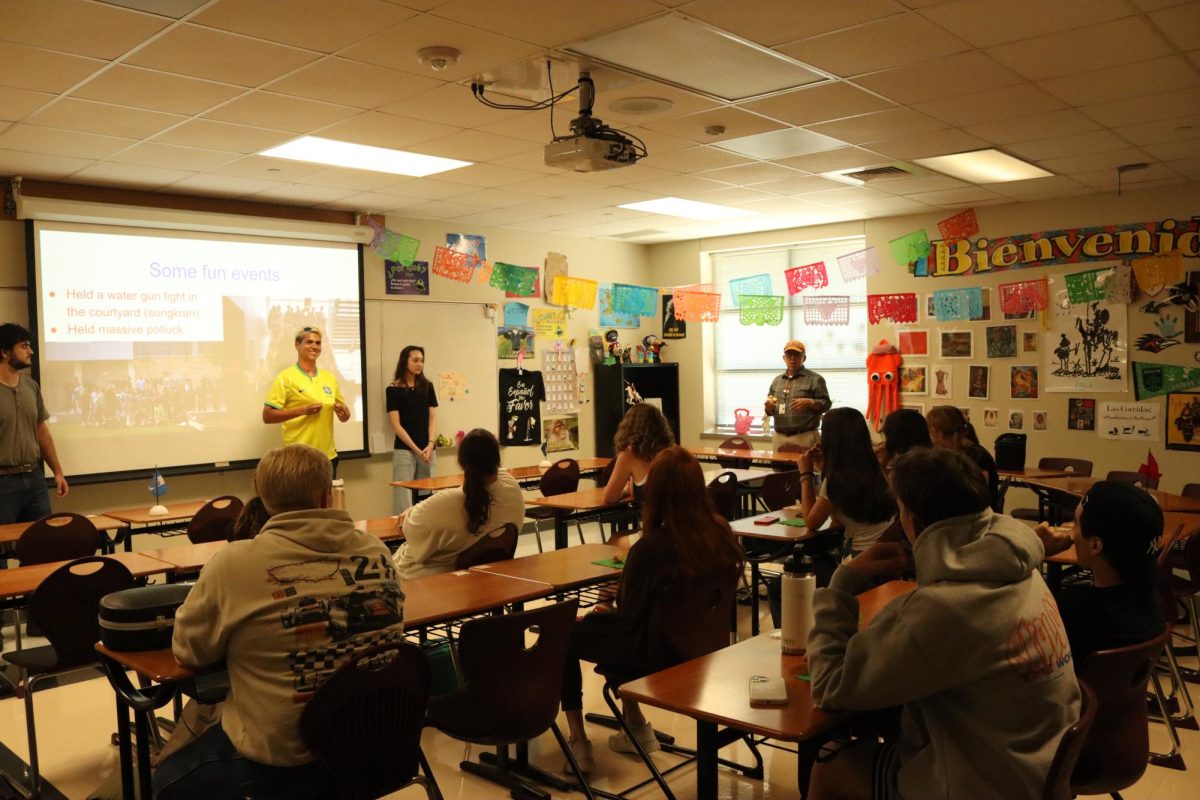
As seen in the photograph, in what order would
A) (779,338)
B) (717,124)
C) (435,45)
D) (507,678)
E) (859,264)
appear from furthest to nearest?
(779,338) → (859,264) → (717,124) → (435,45) → (507,678)

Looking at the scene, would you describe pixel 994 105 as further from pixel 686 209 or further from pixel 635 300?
pixel 635 300

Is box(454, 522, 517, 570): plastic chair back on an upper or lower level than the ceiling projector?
lower

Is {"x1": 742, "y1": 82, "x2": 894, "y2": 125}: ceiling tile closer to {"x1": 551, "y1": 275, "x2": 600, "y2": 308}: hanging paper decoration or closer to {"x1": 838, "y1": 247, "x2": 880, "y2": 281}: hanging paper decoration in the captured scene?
{"x1": 838, "y1": 247, "x2": 880, "y2": 281}: hanging paper decoration

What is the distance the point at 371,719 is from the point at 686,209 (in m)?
6.39

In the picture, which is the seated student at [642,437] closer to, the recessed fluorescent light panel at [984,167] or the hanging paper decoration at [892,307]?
the recessed fluorescent light panel at [984,167]

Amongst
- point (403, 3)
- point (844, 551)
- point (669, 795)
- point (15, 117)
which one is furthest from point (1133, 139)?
point (15, 117)

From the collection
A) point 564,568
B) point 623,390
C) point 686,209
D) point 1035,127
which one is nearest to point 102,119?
point 564,568

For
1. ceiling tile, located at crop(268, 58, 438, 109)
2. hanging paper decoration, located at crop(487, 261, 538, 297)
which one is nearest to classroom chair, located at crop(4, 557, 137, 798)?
ceiling tile, located at crop(268, 58, 438, 109)

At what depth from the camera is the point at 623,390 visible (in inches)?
376

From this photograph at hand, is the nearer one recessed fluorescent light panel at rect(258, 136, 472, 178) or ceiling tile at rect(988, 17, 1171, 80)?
ceiling tile at rect(988, 17, 1171, 80)

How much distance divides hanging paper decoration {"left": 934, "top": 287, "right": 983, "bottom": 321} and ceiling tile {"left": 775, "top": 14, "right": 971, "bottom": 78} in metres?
4.44

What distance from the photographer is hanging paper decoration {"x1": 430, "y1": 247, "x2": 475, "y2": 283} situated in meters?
8.28

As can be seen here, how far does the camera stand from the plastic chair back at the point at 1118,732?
2316 millimetres

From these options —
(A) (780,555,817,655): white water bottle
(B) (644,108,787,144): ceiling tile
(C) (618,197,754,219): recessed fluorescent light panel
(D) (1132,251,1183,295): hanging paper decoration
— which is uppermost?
(C) (618,197,754,219): recessed fluorescent light panel
